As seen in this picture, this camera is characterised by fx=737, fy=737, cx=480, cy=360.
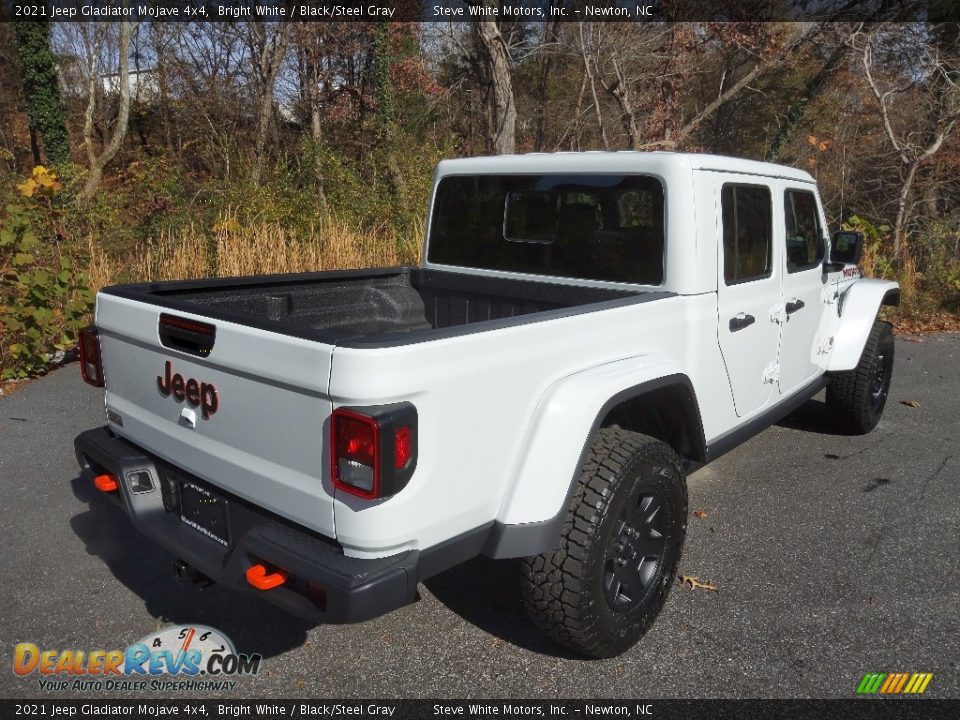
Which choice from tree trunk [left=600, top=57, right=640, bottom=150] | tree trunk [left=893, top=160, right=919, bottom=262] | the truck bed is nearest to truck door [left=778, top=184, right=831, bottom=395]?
the truck bed

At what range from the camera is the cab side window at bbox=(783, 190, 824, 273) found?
4.03 m

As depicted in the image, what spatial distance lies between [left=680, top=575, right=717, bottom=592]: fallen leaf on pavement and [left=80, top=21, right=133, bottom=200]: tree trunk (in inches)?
667

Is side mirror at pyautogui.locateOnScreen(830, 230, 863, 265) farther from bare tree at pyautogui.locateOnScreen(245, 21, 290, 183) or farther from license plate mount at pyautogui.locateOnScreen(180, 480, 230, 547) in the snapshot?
bare tree at pyautogui.locateOnScreen(245, 21, 290, 183)

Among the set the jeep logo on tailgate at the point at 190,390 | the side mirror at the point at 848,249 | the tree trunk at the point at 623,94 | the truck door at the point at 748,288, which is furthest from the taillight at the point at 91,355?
the tree trunk at the point at 623,94

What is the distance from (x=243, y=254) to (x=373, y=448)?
22.7 ft

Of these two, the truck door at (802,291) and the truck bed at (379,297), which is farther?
the truck door at (802,291)

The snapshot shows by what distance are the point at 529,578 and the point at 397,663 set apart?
65cm

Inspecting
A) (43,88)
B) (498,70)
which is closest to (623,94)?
(498,70)

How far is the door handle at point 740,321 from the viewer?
340cm

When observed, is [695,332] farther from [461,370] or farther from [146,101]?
[146,101]

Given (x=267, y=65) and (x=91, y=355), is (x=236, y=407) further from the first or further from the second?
(x=267, y=65)

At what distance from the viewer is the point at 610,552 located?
8.66 ft

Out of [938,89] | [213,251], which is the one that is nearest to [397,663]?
[213,251]

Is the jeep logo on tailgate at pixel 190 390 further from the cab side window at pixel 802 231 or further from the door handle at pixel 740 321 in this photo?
the cab side window at pixel 802 231
